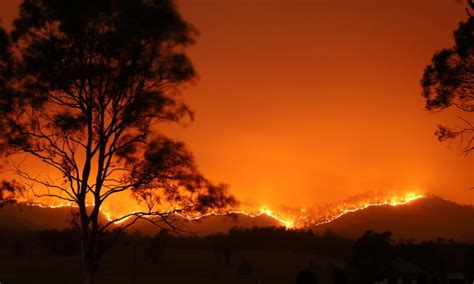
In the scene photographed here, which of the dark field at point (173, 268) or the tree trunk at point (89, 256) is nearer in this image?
the tree trunk at point (89, 256)

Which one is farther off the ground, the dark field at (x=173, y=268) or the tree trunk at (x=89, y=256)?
the dark field at (x=173, y=268)

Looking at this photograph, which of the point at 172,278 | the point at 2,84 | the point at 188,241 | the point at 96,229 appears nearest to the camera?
the point at 96,229

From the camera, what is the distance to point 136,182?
2461 cm

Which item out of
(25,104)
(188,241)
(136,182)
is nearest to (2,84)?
(25,104)

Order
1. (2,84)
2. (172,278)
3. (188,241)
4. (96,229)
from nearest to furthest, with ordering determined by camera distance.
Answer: (96,229) < (2,84) < (172,278) < (188,241)

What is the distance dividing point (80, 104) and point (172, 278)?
3281 inches

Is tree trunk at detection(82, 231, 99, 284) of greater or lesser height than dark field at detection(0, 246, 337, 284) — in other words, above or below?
below

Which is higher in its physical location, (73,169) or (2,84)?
(2,84)

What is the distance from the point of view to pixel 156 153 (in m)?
25.0

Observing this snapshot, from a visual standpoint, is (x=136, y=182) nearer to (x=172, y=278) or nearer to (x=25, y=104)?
(x=25, y=104)

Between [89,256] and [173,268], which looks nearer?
[89,256]

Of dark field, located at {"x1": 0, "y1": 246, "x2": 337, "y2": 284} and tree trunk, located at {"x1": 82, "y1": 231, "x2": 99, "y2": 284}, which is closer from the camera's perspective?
tree trunk, located at {"x1": 82, "y1": 231, "x2": 99, "y2": 284}

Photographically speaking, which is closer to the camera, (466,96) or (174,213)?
(466,96)

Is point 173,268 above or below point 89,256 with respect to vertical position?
above
